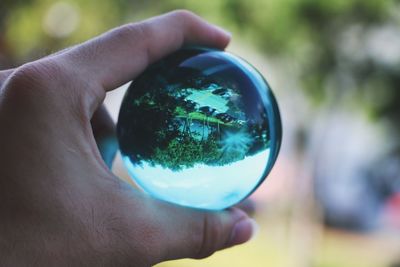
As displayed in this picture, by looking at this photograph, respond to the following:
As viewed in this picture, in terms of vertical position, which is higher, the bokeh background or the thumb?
the thumb

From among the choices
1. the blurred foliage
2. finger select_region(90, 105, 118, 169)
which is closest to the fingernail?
finger select_region(90, 105, 118, 169)

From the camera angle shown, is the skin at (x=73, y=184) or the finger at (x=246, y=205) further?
the finger at (x=246, y=205)

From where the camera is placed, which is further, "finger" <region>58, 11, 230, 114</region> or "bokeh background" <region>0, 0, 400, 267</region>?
"bokeh background" <region>0, 0, 400, 267</region>

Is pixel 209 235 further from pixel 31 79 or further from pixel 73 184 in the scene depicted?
pixel 31 79

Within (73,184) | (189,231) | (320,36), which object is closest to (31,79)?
(73,184)

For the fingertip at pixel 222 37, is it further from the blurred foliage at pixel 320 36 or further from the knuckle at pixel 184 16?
the blurred foliage at pixel 320 36

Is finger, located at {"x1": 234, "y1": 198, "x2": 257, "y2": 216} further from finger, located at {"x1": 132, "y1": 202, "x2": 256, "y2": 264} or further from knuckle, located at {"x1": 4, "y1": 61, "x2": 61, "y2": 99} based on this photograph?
knuckle, located at {"x1": 4, "y1": 61, "x2": 61, "y2": 99}

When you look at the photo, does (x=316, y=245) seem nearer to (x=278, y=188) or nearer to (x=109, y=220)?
(x=278, y=188)

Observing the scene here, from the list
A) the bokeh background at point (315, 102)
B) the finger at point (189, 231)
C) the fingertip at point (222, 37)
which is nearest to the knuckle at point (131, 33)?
the fingertip at point (222, 37)
